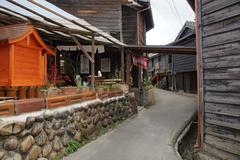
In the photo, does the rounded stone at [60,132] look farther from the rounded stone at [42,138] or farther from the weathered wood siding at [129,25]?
the weathered wood siding at [129,25]

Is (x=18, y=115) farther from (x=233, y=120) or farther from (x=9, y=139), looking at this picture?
(x=233, y=120)

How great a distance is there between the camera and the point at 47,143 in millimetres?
5105

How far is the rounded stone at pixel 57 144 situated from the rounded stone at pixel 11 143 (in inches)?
50.4

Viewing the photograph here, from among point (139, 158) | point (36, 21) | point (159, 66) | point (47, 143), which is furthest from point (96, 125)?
point (159, 66)

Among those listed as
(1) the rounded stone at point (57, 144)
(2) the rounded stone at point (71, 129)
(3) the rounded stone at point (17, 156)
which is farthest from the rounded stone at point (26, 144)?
(2) the rounded stone at point (71, 129)

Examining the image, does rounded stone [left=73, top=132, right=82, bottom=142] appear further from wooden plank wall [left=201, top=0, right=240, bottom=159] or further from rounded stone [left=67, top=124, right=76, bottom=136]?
wooden plank wall [left=201, top=0, right=240, bottom=159]

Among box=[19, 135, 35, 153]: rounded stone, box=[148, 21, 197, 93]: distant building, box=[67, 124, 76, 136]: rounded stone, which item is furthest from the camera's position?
box=[148, 21, 197, 93]: distant building

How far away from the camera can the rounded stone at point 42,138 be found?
4808 millimetres

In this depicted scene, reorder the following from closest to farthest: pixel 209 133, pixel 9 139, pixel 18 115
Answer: pixel 9 139
pixel 18 115
pixel 209 133

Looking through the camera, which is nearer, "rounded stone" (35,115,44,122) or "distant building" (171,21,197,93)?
"rounded stone" (35,115,44,122)

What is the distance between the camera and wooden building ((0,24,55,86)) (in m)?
5.66

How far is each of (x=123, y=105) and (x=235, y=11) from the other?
684cm

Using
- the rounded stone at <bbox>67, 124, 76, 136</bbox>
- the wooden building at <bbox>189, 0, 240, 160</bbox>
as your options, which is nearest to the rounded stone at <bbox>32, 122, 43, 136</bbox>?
the rounded stone at <bbox>67, 124, 76, 136</bbox>

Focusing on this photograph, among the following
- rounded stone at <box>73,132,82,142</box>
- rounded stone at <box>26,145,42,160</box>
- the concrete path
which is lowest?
the concrete path
